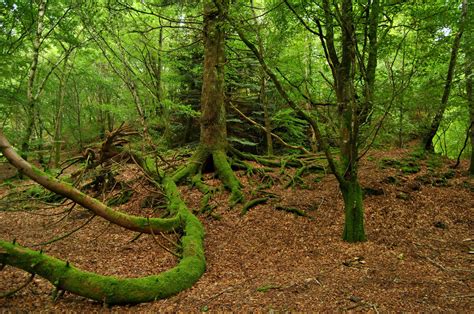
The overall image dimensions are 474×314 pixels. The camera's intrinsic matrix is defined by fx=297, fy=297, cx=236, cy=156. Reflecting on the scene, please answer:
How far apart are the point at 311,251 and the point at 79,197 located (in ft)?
14.1

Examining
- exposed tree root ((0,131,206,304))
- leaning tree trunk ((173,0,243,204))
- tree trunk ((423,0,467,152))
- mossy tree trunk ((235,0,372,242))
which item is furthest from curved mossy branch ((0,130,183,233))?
tree trunk ((423,0,467,152))

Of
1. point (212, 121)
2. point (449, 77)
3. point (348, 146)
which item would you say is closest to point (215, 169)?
point (212, 121)

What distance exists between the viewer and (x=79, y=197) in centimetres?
433

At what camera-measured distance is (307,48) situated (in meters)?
13.1

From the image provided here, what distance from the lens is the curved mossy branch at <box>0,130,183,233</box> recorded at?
11.8 feet

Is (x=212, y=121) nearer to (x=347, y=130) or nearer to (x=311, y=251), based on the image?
(x=347, y=130)

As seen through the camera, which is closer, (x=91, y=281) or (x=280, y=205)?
(x=91, y=281)

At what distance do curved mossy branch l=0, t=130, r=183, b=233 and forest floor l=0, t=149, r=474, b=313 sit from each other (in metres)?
0.41

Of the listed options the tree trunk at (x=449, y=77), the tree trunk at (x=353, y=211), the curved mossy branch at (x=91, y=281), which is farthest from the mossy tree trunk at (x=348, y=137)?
the tree trunk at (x=449, y=77)

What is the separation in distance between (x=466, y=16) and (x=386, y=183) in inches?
195

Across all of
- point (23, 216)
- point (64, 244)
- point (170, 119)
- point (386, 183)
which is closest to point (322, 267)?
point (386, 183)

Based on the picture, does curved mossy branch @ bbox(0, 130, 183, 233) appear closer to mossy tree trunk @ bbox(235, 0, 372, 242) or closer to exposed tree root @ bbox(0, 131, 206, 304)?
exposed tree root @ bbox(0, 131, 206, 304)

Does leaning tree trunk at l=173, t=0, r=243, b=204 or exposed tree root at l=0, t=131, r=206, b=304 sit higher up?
leaning tree trunk at l=173, t=0, r=243, b=204

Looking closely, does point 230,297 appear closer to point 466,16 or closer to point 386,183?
point 386,183
